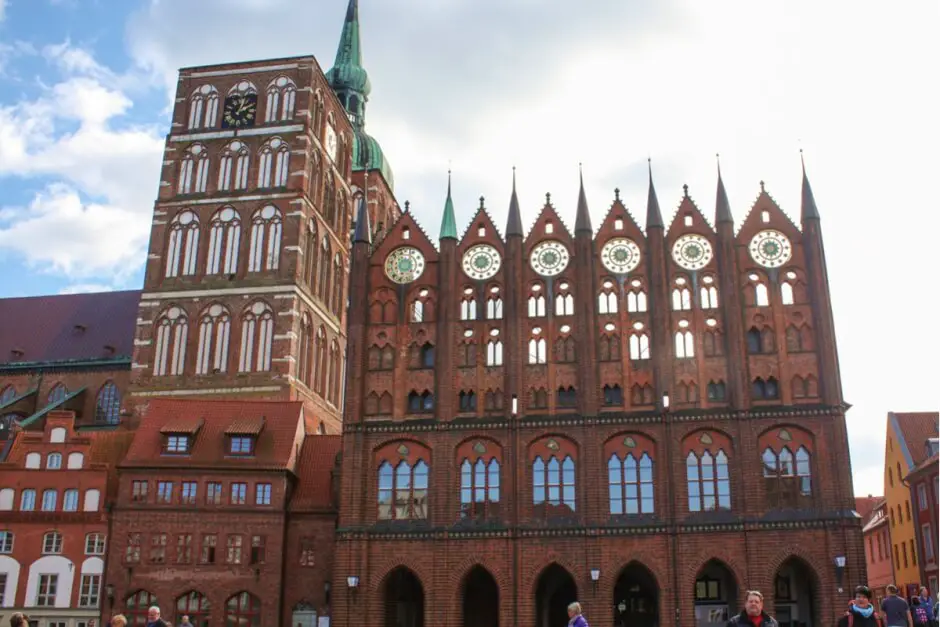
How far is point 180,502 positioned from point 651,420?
2282cm

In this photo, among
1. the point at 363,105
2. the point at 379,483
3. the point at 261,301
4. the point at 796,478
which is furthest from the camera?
the point at 363,105

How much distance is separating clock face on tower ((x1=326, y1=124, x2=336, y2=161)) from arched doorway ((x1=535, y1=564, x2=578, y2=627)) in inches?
1510

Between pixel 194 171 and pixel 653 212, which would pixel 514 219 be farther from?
pixel 194 171

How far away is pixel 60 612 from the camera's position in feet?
163

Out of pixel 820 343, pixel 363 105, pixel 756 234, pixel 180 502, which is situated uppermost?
pixel 363 105

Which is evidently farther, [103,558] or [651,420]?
[103,558]

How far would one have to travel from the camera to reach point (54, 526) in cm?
5134

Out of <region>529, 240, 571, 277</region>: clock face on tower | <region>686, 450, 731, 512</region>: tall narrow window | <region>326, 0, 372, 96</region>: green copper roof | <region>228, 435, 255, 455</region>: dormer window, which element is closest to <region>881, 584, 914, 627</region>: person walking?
<region>686, 450, 731, 512</region>: tall narrow window

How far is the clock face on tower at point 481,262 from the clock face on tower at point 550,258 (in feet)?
5.86

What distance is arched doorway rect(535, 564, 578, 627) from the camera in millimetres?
47062

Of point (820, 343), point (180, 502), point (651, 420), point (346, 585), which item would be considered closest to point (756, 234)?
point (820, 343)

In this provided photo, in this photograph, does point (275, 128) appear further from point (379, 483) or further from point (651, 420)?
point (651, 420)

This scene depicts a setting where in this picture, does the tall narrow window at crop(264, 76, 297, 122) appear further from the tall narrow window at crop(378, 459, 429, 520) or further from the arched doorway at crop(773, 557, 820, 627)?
the arched doorway at crop(773, 557, 820, 627)

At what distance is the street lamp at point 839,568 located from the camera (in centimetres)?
4181
